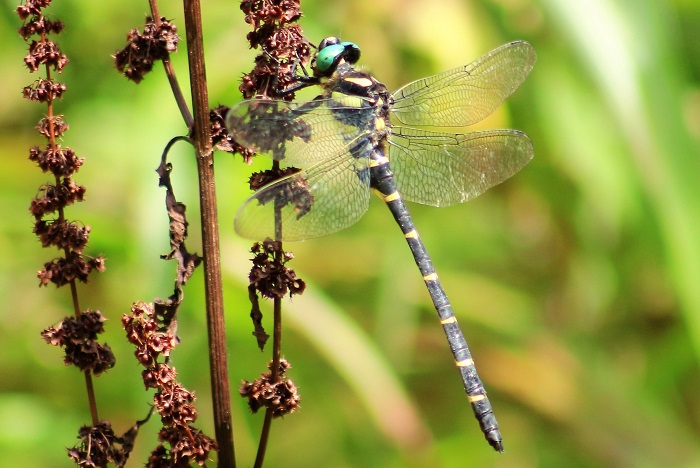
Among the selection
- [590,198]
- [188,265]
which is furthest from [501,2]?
[188,265]

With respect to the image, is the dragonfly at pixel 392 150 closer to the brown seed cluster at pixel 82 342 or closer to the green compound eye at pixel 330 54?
the green compound eye at pixel 330 54

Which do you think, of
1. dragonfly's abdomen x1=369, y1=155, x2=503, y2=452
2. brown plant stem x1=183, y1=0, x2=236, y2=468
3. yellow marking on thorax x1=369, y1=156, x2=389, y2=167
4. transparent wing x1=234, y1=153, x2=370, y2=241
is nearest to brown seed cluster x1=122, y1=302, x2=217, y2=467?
brown plant stem x1=183, y1=0, x2=236, y2=468

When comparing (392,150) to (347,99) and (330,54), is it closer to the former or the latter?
(347,99)

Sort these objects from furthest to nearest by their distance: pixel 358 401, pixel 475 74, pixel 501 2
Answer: pixel 358 401 < pixel 501 2 < pixel 475 74

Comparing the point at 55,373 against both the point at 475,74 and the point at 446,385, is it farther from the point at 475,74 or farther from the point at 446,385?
the point at 475,74

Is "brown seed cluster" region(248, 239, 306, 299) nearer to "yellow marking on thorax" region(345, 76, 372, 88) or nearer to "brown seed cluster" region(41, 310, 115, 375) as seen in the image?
"brown seed cluster" region(41, 310, 115, 375)

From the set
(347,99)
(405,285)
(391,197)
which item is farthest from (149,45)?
(405,285)
